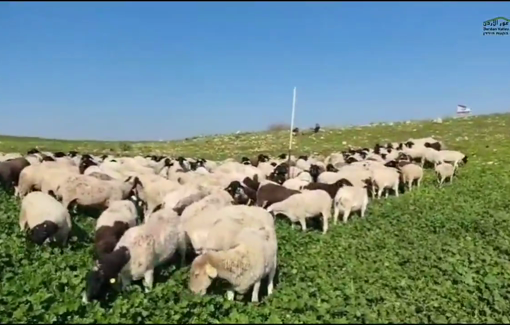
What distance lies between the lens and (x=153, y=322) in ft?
21.4

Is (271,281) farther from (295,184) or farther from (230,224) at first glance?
(295,184)

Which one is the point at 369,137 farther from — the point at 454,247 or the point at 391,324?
the point at 391,324

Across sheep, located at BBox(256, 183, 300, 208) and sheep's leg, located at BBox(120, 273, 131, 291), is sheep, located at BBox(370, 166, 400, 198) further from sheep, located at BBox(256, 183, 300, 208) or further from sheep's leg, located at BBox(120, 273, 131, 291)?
sheep's leg, located at BBox(120, 273, 131, 291)

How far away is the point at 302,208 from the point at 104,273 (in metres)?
6.61

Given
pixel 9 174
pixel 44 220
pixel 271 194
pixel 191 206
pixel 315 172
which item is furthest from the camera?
pixel 315 172

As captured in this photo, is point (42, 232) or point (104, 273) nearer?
point (104, 273)

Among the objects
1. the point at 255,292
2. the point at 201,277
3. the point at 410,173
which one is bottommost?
the point at 255,292

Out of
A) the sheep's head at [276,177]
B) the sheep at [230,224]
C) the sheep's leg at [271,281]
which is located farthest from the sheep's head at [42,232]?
the sheep's head at [276,177]

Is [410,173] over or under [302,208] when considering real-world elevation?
over

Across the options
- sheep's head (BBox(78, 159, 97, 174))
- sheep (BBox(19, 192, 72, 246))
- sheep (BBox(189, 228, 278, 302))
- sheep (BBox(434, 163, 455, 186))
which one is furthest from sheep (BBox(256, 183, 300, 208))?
sheep (BBox(434, 163, 455, 186))

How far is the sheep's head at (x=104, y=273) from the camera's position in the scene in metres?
7.91

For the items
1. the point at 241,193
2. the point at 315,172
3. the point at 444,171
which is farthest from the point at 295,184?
the point at 444,171

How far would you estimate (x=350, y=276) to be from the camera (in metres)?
9.47

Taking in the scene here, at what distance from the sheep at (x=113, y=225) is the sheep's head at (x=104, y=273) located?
0.71 metres
